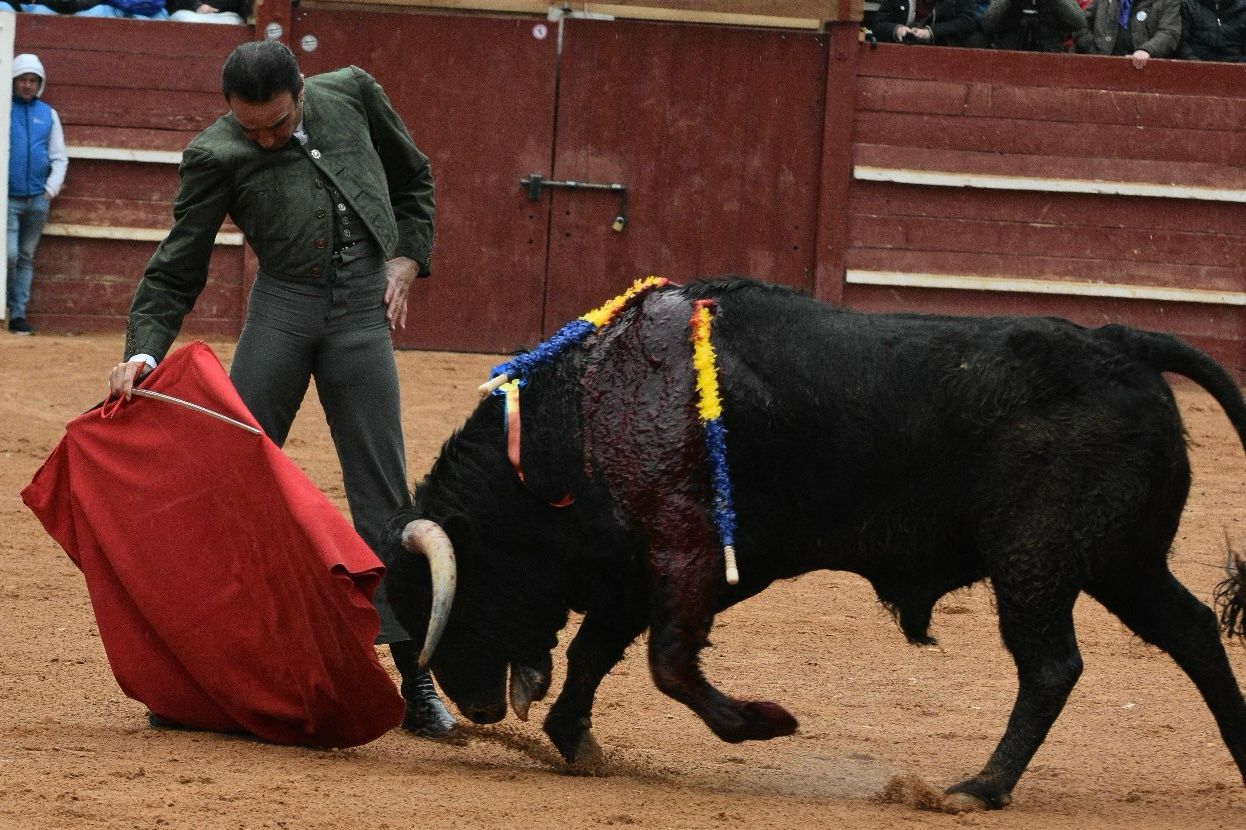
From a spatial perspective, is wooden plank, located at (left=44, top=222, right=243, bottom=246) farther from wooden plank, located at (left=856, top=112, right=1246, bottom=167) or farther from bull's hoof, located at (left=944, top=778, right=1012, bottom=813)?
bull's hoof, located at (left=944, top=778, right=1012, bottom=813)

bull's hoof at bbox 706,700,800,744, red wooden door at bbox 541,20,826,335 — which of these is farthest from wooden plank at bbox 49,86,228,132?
bull's hoof at bbox 706,700,800,744

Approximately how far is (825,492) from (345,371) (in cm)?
140

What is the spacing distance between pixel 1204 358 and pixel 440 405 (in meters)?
6.28

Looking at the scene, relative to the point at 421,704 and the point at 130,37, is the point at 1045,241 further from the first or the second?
the point at 421,704

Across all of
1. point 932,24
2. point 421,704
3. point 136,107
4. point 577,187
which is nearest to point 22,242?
point 136,107

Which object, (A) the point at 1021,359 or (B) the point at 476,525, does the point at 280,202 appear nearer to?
(B) the point at 476,525

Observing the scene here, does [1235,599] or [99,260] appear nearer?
[1235,599]

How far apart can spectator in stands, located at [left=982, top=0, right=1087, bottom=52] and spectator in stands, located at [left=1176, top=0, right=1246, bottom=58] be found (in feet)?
2.44

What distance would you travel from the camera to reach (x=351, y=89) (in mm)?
4953

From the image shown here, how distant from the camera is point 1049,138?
38.8 ft

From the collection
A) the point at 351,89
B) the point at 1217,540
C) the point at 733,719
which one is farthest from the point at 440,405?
the point at 733,719

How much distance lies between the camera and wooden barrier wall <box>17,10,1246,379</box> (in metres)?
11.7

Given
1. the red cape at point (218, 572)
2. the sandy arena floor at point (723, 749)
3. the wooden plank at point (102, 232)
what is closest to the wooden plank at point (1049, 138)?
the wooden plank at point (102, 232)

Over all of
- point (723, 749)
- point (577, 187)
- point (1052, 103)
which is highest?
point (1052, 103)
